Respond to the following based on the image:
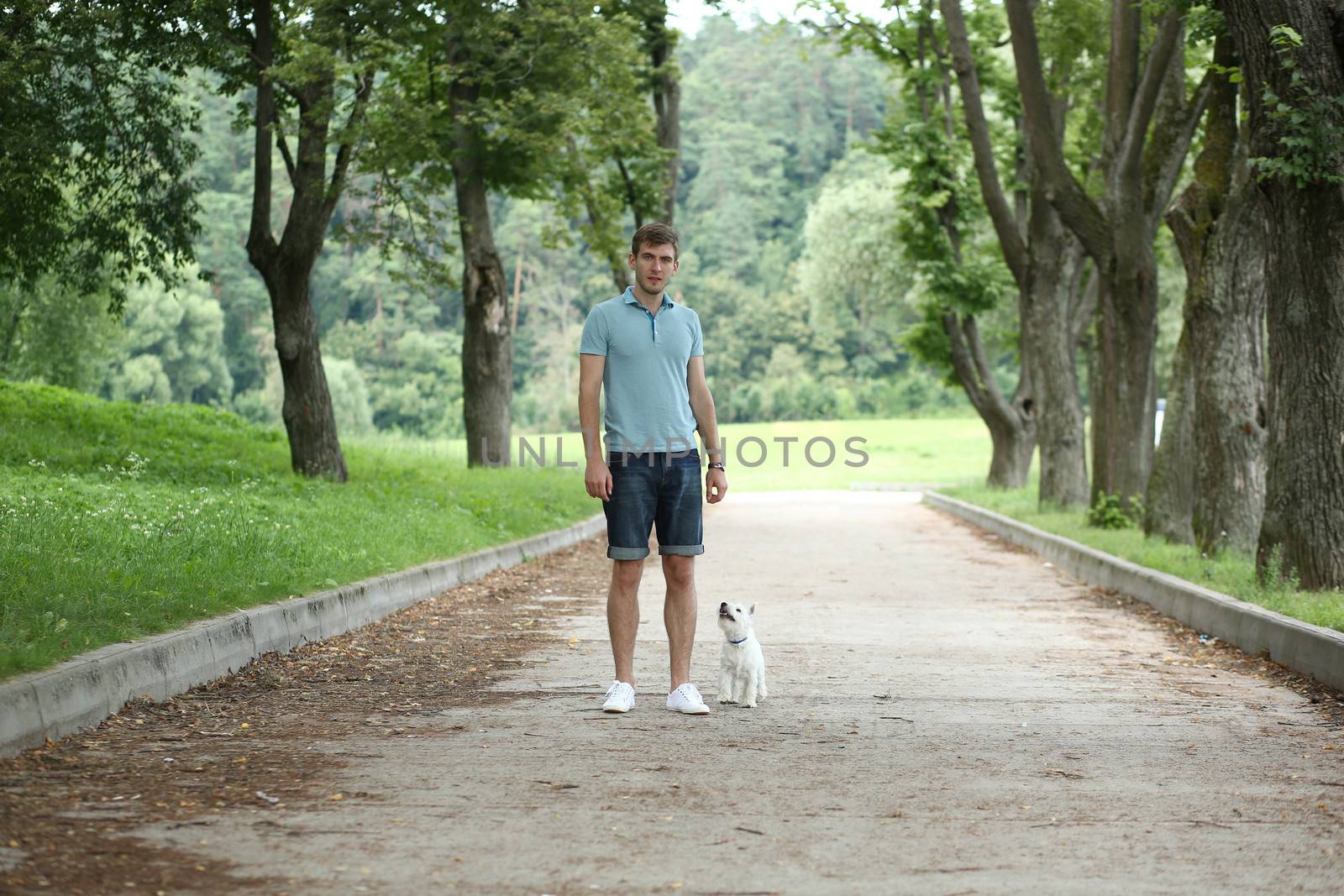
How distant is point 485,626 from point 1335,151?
6.88 m

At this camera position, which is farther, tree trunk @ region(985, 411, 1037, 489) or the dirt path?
tree trunk @ region(985, 411, 1037, 489)

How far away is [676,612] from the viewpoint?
786 cm

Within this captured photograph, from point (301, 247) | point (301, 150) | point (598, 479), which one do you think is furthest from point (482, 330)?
point (598, 479)

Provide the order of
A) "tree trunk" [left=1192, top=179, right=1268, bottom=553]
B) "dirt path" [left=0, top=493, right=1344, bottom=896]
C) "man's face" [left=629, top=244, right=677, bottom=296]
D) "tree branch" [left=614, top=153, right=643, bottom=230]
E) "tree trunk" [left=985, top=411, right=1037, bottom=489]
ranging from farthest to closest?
"tree trunk" [left=985, top=411, right=1037, bottom=489]
"tree branch" [left=614, top=153, right=643, bottom=230]
"tree trunk" [left=1192, top=179, right=1268, bottom=553]
"man's face" [left=629, top=244, right=677, bottom=296]
"dirt path" [left=0, top=493, right=1344, bottom=896]

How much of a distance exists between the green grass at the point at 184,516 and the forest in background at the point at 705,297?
33348mm

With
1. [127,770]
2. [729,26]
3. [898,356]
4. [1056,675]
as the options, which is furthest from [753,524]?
[729,26]

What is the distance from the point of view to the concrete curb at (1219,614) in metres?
9.13

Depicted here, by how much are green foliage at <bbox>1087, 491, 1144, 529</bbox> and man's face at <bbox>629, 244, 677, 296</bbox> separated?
14.1 metres

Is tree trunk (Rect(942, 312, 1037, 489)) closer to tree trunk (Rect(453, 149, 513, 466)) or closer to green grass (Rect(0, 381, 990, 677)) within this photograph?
green grass (Rect(0, 381, 990, 677))

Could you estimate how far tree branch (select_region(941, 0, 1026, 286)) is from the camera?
22.3 metres

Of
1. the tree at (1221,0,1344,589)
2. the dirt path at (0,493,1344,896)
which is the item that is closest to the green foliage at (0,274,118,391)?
the dirt path at (0,493,1344,896)

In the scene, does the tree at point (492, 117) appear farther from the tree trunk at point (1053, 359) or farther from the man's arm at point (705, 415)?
the man's arm at point (705, 415)

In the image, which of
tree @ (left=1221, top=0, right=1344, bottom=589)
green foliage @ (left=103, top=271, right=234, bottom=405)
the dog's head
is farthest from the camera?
green foliage @ (left=103, top=271, right=234, bottom=405)

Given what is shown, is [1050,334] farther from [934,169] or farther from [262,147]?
[262,147]
